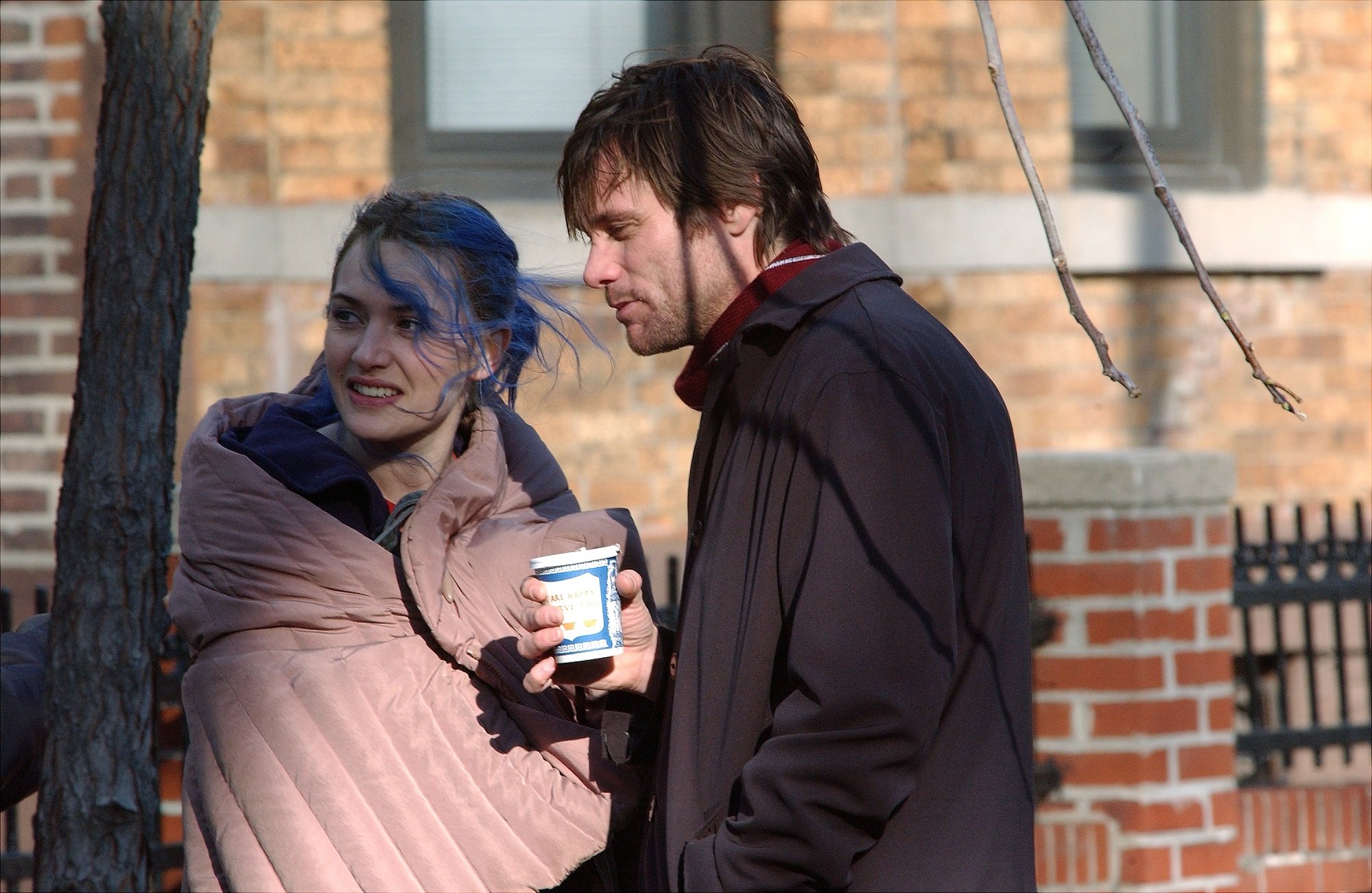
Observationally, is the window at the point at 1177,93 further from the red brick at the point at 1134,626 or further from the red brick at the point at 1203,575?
the red brick at the point at 1134,626

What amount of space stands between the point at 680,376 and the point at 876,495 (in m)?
0.51

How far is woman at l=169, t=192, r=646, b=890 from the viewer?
2.22 meters

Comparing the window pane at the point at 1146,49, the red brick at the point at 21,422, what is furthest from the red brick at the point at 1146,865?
the red brick at the point at 21,422

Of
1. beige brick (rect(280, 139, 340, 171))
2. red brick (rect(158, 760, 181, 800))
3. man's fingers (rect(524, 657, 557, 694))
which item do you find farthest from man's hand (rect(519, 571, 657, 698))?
beige brick (rect(280, 139, 340, 171))

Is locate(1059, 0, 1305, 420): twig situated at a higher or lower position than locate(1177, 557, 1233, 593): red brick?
higher

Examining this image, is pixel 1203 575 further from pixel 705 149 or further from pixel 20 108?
pixel 20 108

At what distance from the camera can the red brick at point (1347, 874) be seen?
4.34 metres

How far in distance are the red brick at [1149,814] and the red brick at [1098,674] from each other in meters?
0.34

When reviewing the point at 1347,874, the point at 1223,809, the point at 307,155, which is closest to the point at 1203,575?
the point at 1223,809

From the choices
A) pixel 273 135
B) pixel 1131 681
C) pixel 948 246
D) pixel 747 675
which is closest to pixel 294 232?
pixel 273 135

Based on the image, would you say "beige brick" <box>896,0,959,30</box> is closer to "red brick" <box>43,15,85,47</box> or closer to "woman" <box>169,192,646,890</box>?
"red brick" <box>43,15,85,47</box>

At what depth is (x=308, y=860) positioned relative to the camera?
2.19 meters

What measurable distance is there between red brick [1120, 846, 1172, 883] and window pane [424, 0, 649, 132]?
3.57m

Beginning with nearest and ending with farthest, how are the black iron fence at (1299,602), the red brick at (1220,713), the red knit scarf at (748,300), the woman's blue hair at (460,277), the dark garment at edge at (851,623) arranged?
the dark garment at edge at (851,623)
the red knit scarf at (748,300)
the woman's blue hair at (460,277)
the red brick at (1220,713)
the black iron fence at (1299,602)
